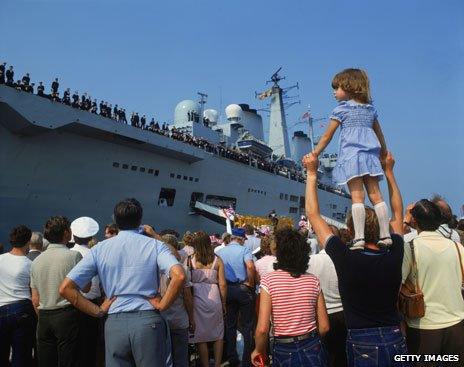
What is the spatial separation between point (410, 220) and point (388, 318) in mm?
1362

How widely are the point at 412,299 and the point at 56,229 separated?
3.31 metres

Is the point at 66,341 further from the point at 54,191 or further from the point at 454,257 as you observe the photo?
the point at 54,191

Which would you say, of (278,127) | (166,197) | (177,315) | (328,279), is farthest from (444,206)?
(278,127)

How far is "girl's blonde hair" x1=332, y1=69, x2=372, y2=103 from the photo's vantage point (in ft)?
9.35

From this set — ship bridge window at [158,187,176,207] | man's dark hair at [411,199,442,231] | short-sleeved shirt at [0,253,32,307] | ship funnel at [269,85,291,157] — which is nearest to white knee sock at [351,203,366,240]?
man's dark hair at [411,199,442,231]

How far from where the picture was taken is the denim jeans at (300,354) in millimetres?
2533

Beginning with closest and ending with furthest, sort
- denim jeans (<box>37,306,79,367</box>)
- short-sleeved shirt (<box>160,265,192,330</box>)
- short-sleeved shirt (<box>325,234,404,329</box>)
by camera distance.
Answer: short-sleeved shirt (<box>325,234,404,329</box>) < denim jeans (<box>37,306,79,367</box>) < short-sleeved shirt (<box>160,265,192,330</box>)

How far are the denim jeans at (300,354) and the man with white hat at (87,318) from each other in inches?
84.7

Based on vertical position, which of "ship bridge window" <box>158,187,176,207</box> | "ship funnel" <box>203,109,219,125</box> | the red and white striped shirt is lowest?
the red and white striped shirt

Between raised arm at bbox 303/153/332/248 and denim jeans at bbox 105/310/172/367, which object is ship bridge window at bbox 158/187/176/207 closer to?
denim jeans at bbox 105/310/172/367

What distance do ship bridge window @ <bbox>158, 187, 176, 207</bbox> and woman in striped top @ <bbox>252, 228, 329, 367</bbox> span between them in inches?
804

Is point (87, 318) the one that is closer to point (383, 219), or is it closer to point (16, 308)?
point (16, 308)

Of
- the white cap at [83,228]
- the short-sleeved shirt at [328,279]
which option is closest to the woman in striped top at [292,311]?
the short-sleeved shirt at [328,279]

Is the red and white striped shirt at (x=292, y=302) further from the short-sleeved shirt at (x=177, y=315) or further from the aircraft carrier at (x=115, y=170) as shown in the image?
the aircraft carrier at (x=115, y=170)
